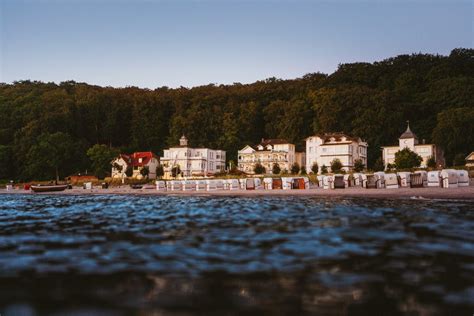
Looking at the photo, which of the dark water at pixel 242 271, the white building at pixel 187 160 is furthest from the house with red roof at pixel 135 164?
the dark water at pixel 242 271

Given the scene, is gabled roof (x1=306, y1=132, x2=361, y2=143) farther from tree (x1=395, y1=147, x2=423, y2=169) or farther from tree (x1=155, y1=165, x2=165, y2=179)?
tree (x1=155, y1=165, x2=165, y2=179)

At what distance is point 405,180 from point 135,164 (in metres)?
77.7

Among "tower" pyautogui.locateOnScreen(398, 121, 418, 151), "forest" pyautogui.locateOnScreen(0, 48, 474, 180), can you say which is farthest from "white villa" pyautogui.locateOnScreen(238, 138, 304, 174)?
"tower" pyautogui.locateOnScreen(398, 121, 418, 151)

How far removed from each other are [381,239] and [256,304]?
627cm

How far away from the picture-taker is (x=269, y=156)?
103m

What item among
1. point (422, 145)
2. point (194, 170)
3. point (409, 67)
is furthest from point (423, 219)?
point (409, 67)

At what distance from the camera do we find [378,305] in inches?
211

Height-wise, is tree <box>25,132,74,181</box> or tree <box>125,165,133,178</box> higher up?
tree <box>25,132,74,181</box>

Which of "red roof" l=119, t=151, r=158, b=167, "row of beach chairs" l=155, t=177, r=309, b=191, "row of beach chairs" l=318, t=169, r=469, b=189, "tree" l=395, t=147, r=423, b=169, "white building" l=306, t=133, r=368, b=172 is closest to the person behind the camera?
"row of beach chairs" l=318, t=169, r=469, b=189

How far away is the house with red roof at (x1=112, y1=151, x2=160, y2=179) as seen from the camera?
333ft

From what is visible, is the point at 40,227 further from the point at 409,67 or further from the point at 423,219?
the point at 409,67

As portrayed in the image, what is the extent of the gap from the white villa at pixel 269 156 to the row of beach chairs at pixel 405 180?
57.5 m

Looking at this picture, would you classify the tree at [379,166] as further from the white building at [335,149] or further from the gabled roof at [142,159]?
the gabled roof at [142,159]

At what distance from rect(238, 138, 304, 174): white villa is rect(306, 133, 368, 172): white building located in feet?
17.8
